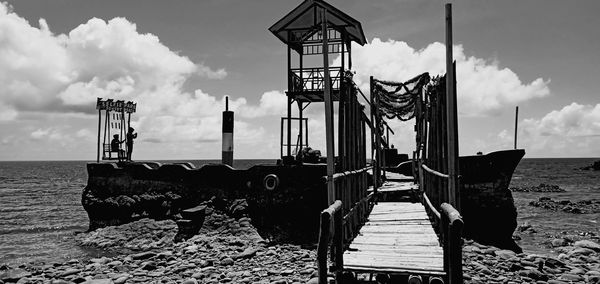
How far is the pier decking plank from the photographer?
621cm

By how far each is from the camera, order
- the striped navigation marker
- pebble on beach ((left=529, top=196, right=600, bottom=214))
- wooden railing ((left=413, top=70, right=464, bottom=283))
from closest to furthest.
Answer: wooden railing ((left=413, top=70, right=464, bottom=283)), the striped navigation marker, pebble on beach ((left=529, top=196, right=600, bottom=214))

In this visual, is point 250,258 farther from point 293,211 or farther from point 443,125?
point 443,125

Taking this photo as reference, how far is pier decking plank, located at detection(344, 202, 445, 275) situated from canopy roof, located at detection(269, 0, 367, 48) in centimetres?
1124

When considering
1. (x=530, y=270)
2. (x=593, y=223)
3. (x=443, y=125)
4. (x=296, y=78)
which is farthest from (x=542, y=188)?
(x=443, y=125)

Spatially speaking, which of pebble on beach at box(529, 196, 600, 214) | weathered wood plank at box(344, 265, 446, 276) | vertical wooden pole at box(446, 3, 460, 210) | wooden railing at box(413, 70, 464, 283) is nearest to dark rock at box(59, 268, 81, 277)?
weathered wood plank at box(344, 265, 446, 276)

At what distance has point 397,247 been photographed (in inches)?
283

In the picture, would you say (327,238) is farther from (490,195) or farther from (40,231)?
(40,231)

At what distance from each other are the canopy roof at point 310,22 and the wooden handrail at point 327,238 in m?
13.2

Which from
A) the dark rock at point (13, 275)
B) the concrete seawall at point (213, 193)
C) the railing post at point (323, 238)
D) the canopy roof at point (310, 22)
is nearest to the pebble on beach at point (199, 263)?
the dark rock at point (13, 275)

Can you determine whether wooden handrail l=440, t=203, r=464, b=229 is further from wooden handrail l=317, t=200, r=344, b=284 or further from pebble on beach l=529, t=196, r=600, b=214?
pebble on beach l=529, t=196, r=600, b=214

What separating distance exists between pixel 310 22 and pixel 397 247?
47.1 ft

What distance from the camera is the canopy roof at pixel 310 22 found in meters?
18.5

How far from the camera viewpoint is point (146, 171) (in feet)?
57.7

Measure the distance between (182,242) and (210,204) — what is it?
1.82 m
